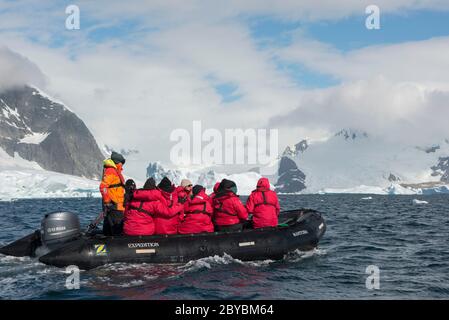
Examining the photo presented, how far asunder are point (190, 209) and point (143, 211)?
137cm

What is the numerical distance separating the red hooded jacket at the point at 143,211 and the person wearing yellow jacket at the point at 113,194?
0.86 m

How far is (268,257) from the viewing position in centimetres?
1303

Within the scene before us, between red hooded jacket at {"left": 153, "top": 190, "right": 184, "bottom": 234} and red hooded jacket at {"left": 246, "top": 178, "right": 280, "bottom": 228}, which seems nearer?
red hooded jacket at {"left": 153, "top": 190, "right": 184, "bottom": 234}

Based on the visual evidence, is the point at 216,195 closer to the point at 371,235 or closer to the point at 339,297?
the point at 339,297

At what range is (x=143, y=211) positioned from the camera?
12.2m

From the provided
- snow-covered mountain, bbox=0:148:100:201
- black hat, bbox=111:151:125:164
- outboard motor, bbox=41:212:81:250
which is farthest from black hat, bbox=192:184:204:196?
snow-covered mountain, bbox=0:148:100:201

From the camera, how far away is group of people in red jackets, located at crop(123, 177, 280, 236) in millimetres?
12242

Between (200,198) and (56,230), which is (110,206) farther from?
(200,198)

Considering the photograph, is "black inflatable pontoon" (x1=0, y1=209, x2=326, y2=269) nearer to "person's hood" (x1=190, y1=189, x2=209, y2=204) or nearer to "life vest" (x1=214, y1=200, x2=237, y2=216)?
"life vest" (x1=214, y1=200, x2=237, y2=216)

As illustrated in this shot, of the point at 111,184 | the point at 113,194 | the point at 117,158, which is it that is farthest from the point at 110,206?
the point at 117,158

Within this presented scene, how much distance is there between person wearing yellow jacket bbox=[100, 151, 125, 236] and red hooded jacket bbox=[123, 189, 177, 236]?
2.82 ft

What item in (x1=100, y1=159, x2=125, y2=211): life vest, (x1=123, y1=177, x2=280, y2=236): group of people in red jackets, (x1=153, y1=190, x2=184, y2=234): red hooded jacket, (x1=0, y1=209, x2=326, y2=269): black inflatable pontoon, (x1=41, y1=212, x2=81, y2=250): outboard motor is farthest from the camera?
(x1=100, y1=159, x2=125, y2=211): life vest

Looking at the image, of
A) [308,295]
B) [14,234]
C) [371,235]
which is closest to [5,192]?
[14,234]

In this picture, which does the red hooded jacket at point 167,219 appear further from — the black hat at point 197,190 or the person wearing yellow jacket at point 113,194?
the person wearing yellow jacket at point 113,194
